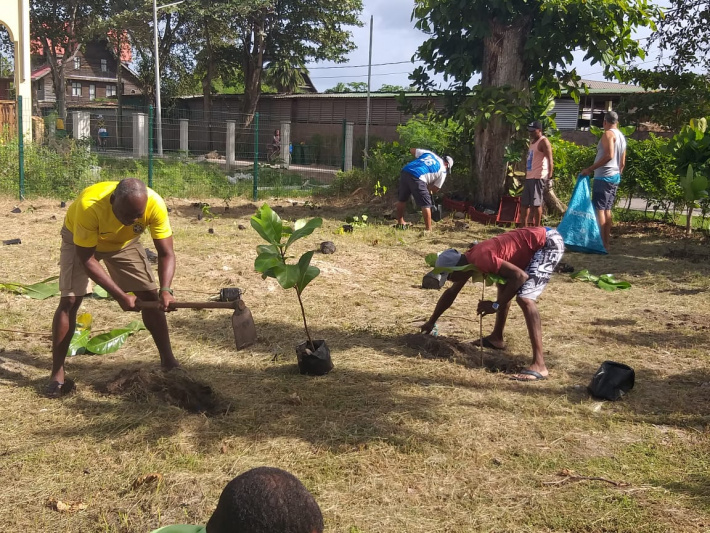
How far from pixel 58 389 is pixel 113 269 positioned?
822mm

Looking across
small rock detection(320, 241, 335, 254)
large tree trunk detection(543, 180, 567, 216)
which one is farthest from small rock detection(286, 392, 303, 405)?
large tree trunk detection(543, 180, 567, 216)

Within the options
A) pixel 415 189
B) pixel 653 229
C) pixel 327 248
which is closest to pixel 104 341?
pixel 327 248

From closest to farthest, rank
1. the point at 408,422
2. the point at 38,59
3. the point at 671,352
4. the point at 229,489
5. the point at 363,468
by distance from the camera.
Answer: the point at 229,489 < the point at 363,468 < the point at 408,422 < the point at 671,352 < the point at 38,59

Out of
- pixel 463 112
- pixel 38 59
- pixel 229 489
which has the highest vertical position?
pixel 38 59

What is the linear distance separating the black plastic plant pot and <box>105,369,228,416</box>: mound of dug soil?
0.70 m

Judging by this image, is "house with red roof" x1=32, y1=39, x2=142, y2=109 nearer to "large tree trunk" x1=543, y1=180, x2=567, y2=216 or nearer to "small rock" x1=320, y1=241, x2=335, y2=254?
Answer: "large tree trunk" x1=543, y1=180, x2=567, y2=216

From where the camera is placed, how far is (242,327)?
4156 mm

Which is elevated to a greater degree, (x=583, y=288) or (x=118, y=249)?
(x=118, y=249)

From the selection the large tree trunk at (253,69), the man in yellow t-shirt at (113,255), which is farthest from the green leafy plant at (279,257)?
the large tree trunk at (253,69)

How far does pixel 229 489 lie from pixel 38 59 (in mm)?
54487

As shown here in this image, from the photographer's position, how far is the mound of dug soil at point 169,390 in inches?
163

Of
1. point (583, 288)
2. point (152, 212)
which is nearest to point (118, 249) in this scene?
point (152, 212)

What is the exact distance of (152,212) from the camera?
4.16 m

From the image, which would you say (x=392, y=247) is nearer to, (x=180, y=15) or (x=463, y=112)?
(x=463, y=112)
